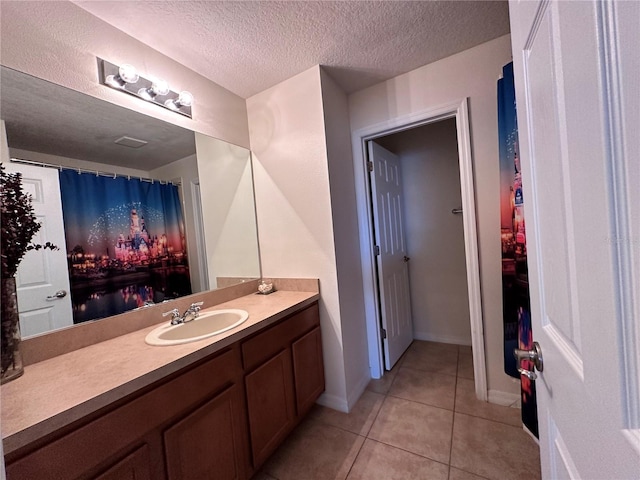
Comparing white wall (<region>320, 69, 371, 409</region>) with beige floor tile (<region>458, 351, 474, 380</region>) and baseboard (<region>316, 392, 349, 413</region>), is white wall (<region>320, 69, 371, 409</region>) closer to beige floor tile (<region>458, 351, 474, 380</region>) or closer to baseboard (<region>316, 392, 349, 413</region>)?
baseboard (<region>316, 392, 349, 413</region>)

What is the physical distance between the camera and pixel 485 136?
5.34 ft

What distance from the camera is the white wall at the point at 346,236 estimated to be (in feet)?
5.71

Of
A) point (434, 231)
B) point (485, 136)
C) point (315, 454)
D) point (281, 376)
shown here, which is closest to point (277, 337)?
point (281, 376)

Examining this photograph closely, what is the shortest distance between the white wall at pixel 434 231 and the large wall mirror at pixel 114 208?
1.69 m

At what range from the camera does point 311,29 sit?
1368 millimetres

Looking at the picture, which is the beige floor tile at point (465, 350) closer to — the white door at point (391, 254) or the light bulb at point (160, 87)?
the white door at point (391, 254)

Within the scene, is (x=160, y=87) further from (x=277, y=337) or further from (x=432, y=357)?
(x=432, y=357)

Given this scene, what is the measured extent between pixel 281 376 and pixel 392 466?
717 millimetres

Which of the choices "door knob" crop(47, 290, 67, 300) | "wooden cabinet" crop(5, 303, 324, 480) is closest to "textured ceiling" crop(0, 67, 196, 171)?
"door knob" crop(47, 290, 67, 300)

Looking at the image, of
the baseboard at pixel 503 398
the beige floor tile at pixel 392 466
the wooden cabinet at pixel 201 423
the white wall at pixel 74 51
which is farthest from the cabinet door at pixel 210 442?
the baseboard at pixel 503 398

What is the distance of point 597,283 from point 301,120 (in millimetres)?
1745

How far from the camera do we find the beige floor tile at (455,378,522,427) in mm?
1536

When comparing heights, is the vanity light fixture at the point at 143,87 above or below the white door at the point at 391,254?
above

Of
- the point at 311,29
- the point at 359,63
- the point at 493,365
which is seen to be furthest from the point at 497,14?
the point at 493,365
